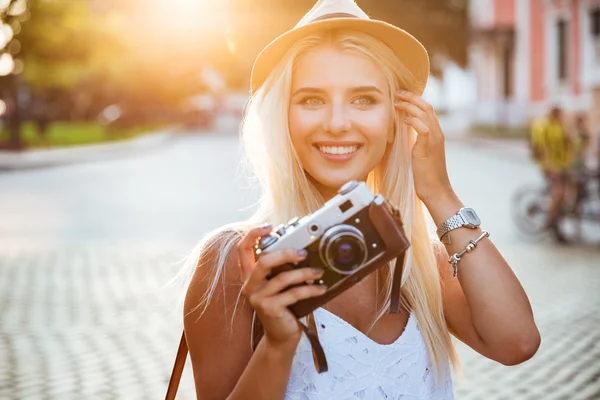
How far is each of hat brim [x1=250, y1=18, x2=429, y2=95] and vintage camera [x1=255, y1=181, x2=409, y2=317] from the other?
497mm

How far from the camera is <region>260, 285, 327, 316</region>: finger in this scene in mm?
1797

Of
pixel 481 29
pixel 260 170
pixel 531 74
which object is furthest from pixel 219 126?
pixel 260 170

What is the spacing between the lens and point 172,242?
10953 millimetres

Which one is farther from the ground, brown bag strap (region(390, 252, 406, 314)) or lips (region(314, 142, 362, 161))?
lips (region(314, 142, 362, 161))

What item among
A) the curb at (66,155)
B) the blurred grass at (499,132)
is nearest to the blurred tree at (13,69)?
the curb at (66,155)

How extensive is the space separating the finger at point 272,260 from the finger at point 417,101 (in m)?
0.61

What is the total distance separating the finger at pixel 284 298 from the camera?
1.80 m

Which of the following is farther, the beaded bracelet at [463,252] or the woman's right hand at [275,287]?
the beaded bracelet at [463,252]

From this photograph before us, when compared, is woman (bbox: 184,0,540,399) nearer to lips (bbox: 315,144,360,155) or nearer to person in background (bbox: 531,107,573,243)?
lips (bbox: 315,144,360,155)

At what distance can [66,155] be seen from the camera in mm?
26688

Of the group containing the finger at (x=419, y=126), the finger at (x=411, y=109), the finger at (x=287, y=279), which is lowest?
the finger at (x=287, y=279)

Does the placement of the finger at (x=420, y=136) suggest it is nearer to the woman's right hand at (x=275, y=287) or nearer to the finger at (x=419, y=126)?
the finger at (x=419, y=126)

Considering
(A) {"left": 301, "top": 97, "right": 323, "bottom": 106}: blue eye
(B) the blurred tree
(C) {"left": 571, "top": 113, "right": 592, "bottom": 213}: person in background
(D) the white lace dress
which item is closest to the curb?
(B) the blurred tree

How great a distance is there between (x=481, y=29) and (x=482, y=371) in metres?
36.4
